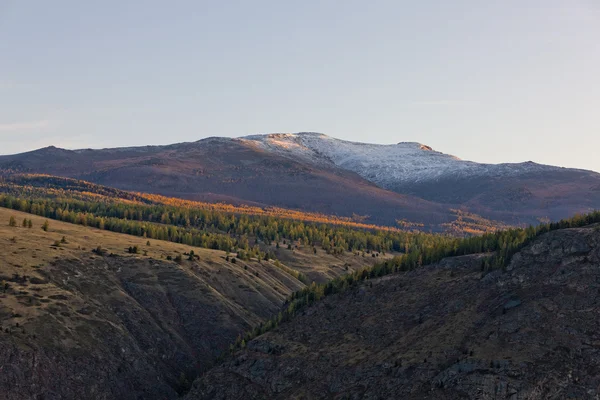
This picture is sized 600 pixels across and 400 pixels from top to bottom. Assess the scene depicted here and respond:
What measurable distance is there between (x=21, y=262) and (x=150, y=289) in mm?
26202

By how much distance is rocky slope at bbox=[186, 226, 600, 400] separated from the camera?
8469 cm

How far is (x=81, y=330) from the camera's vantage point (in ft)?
398

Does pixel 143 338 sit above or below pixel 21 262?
below

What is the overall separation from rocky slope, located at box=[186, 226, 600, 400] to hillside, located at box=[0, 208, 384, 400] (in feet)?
49.0

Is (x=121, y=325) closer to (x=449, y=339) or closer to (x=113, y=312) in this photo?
(x=113, y=312)

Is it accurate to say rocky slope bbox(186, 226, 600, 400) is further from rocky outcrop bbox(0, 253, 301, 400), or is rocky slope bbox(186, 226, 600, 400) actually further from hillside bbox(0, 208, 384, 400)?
hillside bbox(0, 208, 384, 400)

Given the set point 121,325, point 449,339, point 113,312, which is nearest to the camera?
point 449,339

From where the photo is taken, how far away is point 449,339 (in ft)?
314

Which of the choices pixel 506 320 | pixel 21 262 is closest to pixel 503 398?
pixel 506 320

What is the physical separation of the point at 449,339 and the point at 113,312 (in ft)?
221

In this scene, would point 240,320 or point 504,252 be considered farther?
point 240,320

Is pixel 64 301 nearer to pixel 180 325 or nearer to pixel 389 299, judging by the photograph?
pixel 180 325

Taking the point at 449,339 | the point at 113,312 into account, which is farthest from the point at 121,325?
the point at 449,339

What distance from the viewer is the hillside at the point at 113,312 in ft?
362
